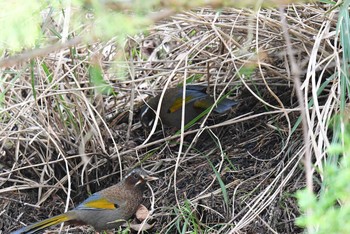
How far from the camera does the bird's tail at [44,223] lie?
16.4 ft

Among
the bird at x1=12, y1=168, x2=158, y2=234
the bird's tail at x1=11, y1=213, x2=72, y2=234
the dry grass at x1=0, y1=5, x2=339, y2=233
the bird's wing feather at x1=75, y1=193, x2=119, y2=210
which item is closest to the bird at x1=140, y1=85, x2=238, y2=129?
the dry grass at x1=0, y1=5, x2=339, y2=233

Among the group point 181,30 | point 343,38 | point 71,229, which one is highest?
point 343,38

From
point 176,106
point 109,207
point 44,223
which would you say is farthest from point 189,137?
point 44,223

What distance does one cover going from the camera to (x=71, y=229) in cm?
543

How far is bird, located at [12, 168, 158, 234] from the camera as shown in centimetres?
504

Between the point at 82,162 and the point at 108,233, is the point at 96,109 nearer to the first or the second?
the point at 82,162

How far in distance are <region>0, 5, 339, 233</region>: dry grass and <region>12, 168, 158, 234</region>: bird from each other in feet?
0.45

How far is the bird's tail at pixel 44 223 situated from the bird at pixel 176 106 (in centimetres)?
109

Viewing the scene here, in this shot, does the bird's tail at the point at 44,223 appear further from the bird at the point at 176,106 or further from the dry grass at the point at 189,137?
the bird at the point at 176,106

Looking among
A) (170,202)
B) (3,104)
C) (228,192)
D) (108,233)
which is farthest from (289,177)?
(3,104)

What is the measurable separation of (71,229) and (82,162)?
17.8 inches

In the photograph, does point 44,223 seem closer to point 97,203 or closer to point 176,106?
point 97,203

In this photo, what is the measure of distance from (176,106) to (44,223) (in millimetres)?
1447

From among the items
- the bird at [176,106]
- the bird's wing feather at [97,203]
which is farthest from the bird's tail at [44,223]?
the bird at [176,106]
